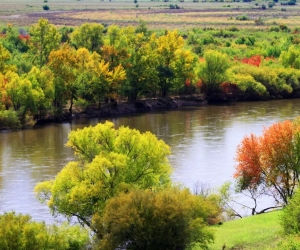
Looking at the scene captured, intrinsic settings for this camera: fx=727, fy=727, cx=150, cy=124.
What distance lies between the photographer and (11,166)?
53844 millimetres

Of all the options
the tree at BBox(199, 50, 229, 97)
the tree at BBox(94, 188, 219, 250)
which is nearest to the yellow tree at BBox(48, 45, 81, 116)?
the tree at BBox(199, 50, 229, 97)

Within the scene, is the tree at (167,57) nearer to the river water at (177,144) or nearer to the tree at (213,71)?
the tree at (213,71)

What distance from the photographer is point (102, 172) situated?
3653 cm

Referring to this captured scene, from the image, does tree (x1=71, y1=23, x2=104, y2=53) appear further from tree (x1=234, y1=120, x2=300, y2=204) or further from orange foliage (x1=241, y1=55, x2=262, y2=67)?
tree (x1=234, y1=120, x2=300, y2=204)

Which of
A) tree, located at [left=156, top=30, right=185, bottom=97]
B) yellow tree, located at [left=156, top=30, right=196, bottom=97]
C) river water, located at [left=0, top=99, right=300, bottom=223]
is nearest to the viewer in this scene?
river water, located at [left=0, top=99, right=300, bottom=223]

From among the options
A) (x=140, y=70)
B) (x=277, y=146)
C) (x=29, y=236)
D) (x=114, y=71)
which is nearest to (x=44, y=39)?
(x=114, y=71)

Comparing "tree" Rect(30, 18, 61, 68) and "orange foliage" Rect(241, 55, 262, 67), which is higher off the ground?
"tree" Rect(30, 18, 61, 68)

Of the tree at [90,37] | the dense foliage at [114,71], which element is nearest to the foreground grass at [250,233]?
the dense foliage at [114,71]

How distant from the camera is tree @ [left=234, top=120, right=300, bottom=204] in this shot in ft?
137

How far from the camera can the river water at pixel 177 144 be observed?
157ft

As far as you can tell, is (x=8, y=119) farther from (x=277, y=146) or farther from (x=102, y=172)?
(x=102, y=172)

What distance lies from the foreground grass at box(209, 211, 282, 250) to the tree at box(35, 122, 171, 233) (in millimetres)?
4417

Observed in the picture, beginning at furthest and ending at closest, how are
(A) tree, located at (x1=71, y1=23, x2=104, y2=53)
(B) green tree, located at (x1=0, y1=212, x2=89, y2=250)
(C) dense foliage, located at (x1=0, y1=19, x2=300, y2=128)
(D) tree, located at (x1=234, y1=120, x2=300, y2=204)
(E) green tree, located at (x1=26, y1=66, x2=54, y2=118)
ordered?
(A) tree, located at (x1=71, y1=23, x2=104, y2=53), (C) dense foliage, located at (x1=0, y1=19, x2=300, y2=128), (E) green tree, located at (x1=26, y1=66, x2=54, y2=118), (D) tree, located at (x1=234, y1=120, x2=300, y2=204), (B) green tree, located at (x1=0, y1=212, x2=89, y2=250)

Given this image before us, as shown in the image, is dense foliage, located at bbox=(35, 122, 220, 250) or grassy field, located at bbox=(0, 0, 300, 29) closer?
dense foliage, located at bbox=(35, 122, 220, 250)
